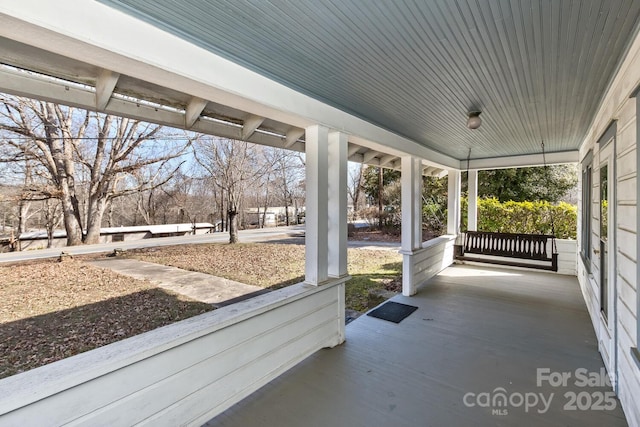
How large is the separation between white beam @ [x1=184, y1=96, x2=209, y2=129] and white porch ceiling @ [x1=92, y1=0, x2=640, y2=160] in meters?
0.56

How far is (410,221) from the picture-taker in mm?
4617

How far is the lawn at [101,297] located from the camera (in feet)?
11.7

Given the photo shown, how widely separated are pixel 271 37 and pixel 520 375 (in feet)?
10.3

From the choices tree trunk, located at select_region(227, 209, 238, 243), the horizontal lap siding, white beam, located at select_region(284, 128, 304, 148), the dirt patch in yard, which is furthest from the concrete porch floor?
tree trunk, located at select_region(227, 209, 238, 243)

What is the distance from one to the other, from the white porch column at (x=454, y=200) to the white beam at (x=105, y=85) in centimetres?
631

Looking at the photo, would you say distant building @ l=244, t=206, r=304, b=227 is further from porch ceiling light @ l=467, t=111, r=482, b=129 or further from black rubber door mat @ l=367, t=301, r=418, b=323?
porch ceiling light @ l=467, t=111, r=482, b=129

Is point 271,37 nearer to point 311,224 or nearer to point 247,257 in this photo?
point 311,224

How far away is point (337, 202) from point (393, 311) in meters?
1.89

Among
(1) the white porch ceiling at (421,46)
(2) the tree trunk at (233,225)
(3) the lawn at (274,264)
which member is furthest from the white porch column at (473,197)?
(2) the tree trunk at (233,225)

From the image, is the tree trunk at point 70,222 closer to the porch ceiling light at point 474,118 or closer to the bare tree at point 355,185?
the porch ceiling light at point 474,118

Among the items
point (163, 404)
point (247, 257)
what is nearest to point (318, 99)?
point (163, 404)

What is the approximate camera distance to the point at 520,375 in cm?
243

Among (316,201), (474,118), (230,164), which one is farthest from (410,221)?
(230,164)

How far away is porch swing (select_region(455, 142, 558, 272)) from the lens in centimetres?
557
